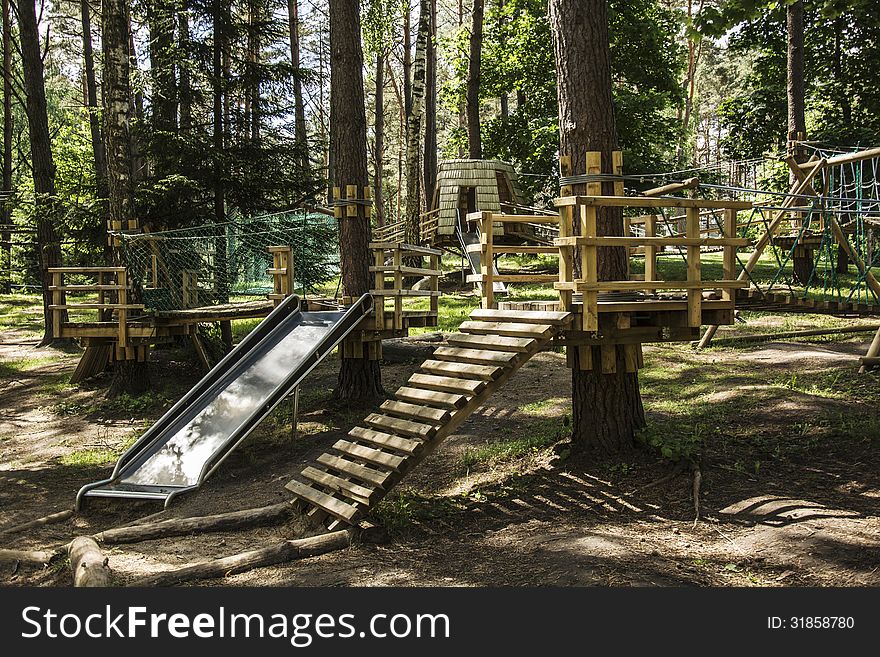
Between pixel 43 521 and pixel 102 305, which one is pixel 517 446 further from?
pixel 102 305

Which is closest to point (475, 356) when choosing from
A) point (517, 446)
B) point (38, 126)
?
point (517, 446)

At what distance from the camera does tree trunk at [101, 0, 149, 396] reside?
1213 centimetres

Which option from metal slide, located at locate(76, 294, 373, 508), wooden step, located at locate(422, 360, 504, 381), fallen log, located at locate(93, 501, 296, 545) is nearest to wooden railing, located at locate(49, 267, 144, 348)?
metal slide, located at locate(76, 294, 373, 508)

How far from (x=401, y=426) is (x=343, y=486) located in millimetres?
694

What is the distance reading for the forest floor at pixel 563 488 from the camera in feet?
18.4

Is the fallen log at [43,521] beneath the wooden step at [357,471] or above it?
beneath

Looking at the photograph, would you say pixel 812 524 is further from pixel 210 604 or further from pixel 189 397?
pixel 189 397

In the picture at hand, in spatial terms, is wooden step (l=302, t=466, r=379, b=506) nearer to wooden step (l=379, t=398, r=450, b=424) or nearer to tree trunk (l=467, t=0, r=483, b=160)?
wooden step (l=379, t=398, r=450, b=424)

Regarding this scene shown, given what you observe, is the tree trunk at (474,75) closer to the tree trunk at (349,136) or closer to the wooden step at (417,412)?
the tree trunk at (349,136)

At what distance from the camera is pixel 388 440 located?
6988mm

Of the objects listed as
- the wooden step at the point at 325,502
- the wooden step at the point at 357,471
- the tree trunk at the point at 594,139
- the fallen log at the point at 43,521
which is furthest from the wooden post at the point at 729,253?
the fallen log at the point at 43,521

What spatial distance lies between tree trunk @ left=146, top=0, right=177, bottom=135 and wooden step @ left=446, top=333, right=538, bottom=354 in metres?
8.35

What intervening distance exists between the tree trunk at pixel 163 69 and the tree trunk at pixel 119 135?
1366mm

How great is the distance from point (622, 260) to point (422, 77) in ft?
45.1
